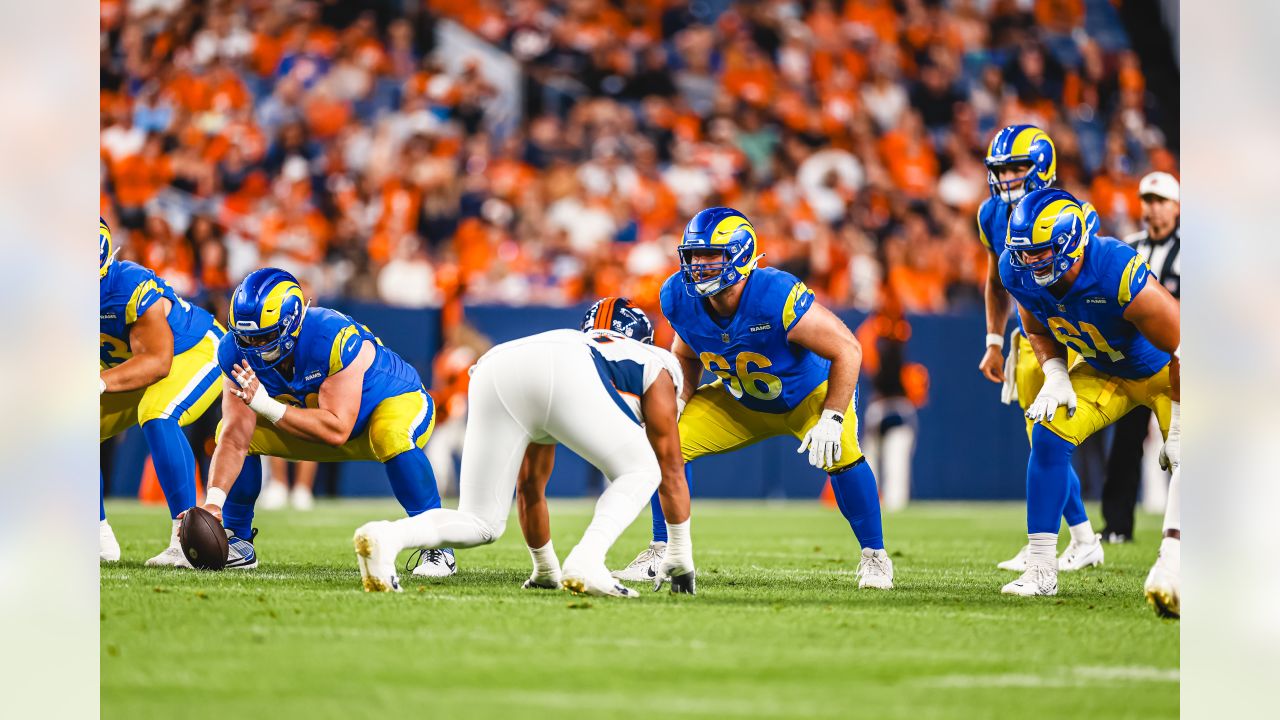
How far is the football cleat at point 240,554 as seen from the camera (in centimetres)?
668

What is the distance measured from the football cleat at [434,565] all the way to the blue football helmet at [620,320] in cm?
128

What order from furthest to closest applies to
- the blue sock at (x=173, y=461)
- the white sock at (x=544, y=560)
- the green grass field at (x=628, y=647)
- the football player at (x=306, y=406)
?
the blue sock at (x=173, y=461) → the football player at (x=306, y=406) → the white sock at (x=544, y=560) → the green grass field at (x=628, y=647)

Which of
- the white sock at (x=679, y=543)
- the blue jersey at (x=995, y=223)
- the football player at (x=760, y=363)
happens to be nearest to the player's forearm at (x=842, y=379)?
the football player at (x=760, y=363)

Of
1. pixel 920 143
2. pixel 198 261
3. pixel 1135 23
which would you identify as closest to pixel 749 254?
pixel 198 261

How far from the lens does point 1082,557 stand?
24.0 feet

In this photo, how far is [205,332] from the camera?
7.69 meters

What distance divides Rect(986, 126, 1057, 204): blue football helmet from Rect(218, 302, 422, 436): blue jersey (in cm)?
303

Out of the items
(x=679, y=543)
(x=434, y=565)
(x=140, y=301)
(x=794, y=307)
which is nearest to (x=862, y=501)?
(x=794, y=307)

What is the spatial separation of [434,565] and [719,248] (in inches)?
74.7

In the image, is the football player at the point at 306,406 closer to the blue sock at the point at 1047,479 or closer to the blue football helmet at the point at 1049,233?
the blue sock at the point at 1047,479

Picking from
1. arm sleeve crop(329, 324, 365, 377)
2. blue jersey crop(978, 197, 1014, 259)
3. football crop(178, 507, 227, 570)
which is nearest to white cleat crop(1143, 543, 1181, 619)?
blue jersey crop(978, 197, 1014, 259)

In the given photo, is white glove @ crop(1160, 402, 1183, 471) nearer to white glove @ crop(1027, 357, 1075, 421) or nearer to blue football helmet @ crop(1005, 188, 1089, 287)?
white glove @ crop(1027, 357, 1075, 421)
